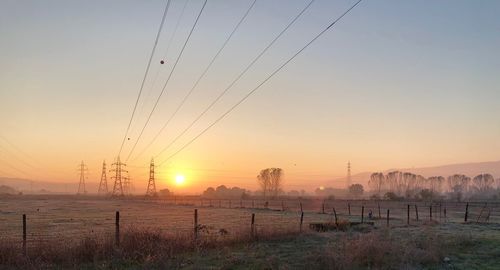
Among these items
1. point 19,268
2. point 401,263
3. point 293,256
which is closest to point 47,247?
point 19,268

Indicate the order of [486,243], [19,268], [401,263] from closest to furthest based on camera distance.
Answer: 1. [19,268]
2. [401,263]
3. [486,243]

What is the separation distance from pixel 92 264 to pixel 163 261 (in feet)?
7.47

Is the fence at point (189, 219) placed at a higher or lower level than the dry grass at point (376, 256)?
lower

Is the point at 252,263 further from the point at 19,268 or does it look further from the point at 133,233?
the point at 19,268

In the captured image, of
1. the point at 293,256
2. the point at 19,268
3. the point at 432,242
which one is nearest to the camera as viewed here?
the point at 19,268

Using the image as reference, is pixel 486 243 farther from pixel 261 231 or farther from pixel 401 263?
pixel 261 231

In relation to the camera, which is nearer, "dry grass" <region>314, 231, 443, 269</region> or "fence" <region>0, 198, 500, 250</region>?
"dry grass" <region>314, 231, 443, 269</region>

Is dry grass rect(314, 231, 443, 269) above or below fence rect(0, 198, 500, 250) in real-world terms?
above

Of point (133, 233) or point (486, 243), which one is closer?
point (133, 233)

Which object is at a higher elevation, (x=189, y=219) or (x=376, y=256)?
(x=376, y=256)

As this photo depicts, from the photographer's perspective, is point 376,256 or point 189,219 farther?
point 189,219

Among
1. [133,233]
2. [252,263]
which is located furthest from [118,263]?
[252,263]

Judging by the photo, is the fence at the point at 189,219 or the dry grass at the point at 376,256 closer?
the dry grass at the point at 376,256

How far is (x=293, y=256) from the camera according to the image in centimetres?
1764
